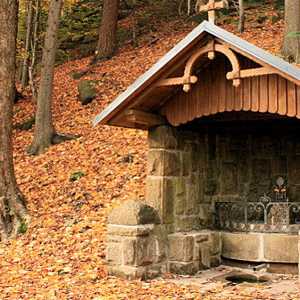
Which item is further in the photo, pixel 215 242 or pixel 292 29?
pixel 292 29

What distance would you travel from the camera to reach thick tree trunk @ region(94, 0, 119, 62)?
63.9 feet

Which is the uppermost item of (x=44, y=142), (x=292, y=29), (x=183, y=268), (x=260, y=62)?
(x=292, y=29)

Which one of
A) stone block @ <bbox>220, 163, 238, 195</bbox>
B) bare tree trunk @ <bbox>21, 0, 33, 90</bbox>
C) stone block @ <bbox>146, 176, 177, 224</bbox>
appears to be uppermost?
bare tree trunk @ <bbox>21, 0, 33, 90</bbox>

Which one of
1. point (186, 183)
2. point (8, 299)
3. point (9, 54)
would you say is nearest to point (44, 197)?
point (9, 54)

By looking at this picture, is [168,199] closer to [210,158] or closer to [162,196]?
[162,196]

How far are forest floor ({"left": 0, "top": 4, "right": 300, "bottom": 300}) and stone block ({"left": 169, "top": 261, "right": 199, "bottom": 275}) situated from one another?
349 millimetres

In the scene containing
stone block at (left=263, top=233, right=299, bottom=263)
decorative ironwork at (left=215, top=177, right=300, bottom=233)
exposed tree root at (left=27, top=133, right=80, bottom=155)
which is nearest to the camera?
stone block at (left=263, top=233, right=299, bottom=263)

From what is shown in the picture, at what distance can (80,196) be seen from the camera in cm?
1099

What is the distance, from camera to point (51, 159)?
43.3 feet

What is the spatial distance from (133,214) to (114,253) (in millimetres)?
627

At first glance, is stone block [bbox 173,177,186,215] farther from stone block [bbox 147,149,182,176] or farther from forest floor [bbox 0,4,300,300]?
forest floor [bbox 0,4,300,300]

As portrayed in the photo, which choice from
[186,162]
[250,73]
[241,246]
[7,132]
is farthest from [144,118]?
[7,132]

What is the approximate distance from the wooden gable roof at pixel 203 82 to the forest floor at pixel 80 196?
7.40 ft

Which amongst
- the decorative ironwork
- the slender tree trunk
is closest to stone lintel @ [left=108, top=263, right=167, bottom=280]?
the decorative ironwork
